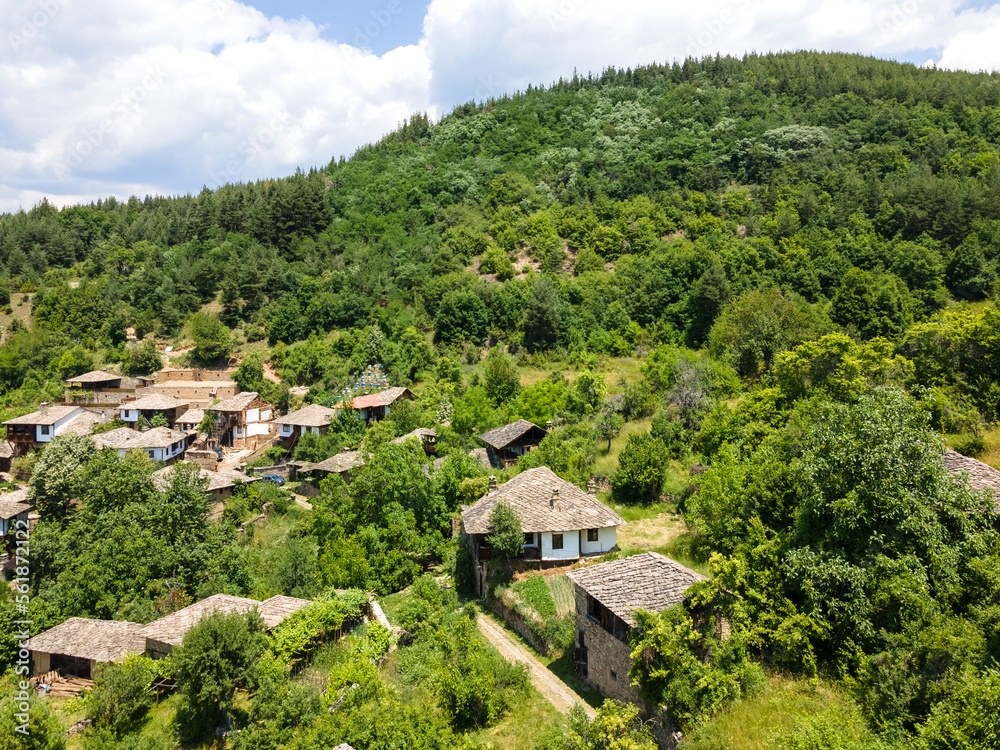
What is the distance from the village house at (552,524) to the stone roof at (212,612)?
758cm

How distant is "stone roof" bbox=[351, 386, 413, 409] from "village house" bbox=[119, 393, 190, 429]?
17166mm

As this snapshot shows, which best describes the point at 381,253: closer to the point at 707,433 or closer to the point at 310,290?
the point at 310,290

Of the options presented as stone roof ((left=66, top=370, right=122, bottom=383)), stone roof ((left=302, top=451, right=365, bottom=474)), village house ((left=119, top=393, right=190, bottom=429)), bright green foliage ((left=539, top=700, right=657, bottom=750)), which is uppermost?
stone roof ((left=66, top=370, right=122, bottom=383))

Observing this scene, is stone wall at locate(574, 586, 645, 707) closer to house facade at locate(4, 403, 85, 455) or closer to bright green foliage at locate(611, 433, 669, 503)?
bright green foliage at locate(611, 433, 669, 503)

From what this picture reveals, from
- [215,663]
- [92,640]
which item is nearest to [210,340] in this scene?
[92,640]

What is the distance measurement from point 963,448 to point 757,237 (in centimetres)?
4671

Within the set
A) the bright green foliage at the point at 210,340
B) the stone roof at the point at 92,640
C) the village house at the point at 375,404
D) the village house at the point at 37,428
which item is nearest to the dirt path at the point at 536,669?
the stone roof at the point at 92,640

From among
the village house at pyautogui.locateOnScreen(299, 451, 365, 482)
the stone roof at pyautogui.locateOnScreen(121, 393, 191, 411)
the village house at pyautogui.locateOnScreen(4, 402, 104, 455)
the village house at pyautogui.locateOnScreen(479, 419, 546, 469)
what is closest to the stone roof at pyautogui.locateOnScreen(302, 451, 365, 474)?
the village house at pyautogui.locateOnScreen(299, 451, 365, 482)

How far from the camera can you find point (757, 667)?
48.5 feet

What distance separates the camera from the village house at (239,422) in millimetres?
52219

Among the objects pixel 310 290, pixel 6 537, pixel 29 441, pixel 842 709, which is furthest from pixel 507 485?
pixel 310 290

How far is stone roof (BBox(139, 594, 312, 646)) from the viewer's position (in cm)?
2256

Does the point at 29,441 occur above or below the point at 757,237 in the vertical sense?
below

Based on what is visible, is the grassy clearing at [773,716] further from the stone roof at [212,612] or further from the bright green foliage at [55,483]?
the bright green foliage at [55,483]
